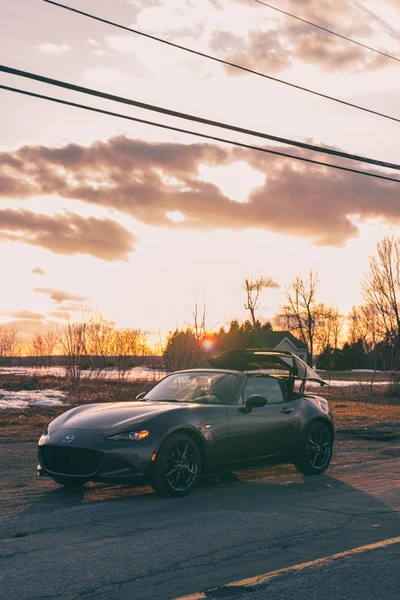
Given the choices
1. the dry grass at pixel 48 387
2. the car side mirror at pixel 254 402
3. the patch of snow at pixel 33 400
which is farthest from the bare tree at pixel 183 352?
the car side mirror at pixel 254 402

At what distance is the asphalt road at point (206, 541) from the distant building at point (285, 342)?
244 ft

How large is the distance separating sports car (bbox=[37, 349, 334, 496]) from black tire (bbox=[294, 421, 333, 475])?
1cm

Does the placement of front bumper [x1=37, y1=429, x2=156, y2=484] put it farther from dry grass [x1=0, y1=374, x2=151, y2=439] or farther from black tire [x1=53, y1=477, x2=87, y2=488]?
dry grass [x1=0, y1=374, x2=151, y2=439]

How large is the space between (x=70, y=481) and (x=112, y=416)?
906 mm

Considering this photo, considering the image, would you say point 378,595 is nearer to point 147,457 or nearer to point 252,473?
point 147,457

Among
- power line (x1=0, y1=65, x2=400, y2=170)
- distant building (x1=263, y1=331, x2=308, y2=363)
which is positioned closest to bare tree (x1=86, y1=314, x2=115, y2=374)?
power line (x1=0, y1=65, x2=400, y2=170)

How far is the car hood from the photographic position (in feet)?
28.3

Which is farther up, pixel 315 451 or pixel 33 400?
pixel 33 400

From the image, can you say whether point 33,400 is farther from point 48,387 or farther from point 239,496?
point 239,496

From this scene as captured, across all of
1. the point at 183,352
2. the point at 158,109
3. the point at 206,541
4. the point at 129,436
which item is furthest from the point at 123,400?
the point at 206,541

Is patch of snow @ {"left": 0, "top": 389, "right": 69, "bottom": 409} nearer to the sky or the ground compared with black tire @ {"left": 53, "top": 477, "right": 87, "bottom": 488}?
nearer to the sky

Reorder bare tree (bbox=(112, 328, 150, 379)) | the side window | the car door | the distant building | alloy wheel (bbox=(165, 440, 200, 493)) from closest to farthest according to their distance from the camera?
1. alloy wheel (bbox=(165, 440, 200, 493))
2. the car door
3. the side window
4. bare tree (bbox=(112, 328, 150, 379))
5. the distant building

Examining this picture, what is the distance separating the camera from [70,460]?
8.52 metres

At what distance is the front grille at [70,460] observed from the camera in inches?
329
